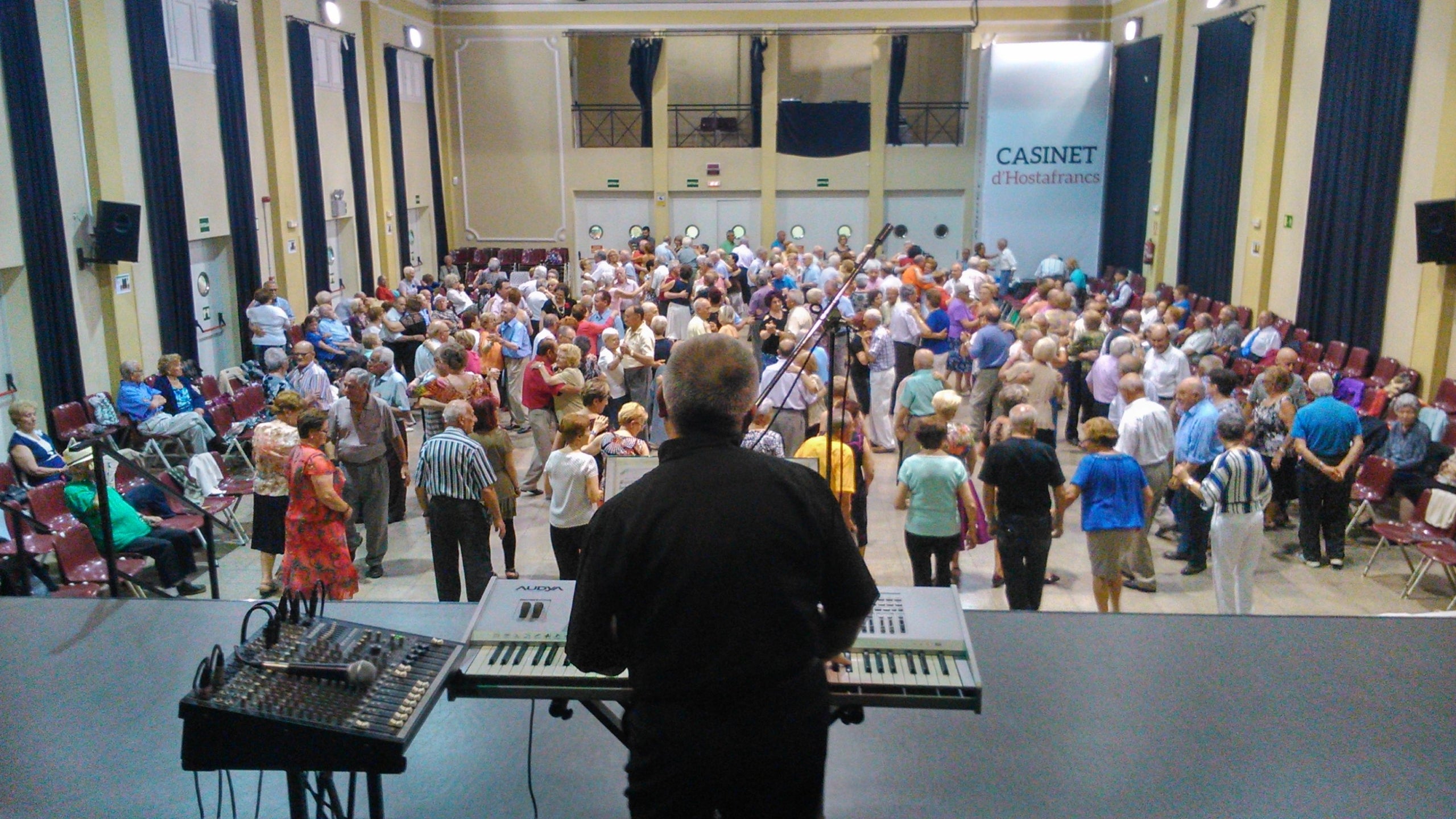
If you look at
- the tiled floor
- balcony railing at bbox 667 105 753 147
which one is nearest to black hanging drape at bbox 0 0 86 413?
the tiled floor

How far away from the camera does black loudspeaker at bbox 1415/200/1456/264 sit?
820 cm

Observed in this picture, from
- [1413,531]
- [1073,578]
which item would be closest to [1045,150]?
[1413,531]

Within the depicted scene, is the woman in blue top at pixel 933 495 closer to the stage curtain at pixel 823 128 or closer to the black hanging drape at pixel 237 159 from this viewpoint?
the black hanging drape at pixel 237 159

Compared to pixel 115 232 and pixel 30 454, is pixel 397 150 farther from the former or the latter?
pixel 30 454

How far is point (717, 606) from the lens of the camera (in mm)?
1881

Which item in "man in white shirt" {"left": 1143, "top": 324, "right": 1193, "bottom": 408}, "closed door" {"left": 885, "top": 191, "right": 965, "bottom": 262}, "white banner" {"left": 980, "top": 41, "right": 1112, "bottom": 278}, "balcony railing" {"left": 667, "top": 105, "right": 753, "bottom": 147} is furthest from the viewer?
"balcony railing" {"left": 667, "top": 105, "right": 753, "bottom": 147}

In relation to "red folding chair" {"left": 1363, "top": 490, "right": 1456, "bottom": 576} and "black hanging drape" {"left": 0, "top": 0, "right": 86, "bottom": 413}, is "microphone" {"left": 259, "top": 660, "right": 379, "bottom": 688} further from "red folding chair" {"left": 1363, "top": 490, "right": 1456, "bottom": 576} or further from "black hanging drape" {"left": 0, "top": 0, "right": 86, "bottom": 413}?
"black hanging drape" {"left": 0, "top": 0, "right": 86, "bottom": 413}

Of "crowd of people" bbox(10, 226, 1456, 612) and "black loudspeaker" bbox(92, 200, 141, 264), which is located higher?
"black loudspeaker" bbox(92, 200, 141, 264)

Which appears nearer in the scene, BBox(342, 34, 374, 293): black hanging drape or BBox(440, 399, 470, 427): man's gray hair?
BBox(440, 399, 470, 427): man's gray hair

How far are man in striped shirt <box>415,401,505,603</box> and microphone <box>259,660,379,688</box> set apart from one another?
276 centimetres

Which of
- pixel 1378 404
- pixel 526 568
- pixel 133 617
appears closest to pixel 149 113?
pixel 526 568

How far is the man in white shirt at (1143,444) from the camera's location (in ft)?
20.0

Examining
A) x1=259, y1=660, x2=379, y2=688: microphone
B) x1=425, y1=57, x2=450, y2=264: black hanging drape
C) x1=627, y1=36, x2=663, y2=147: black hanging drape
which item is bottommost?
x1=259, y1=660, x2=379, y2=688: microphone

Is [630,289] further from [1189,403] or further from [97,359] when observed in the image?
Answer: [1189,403]
